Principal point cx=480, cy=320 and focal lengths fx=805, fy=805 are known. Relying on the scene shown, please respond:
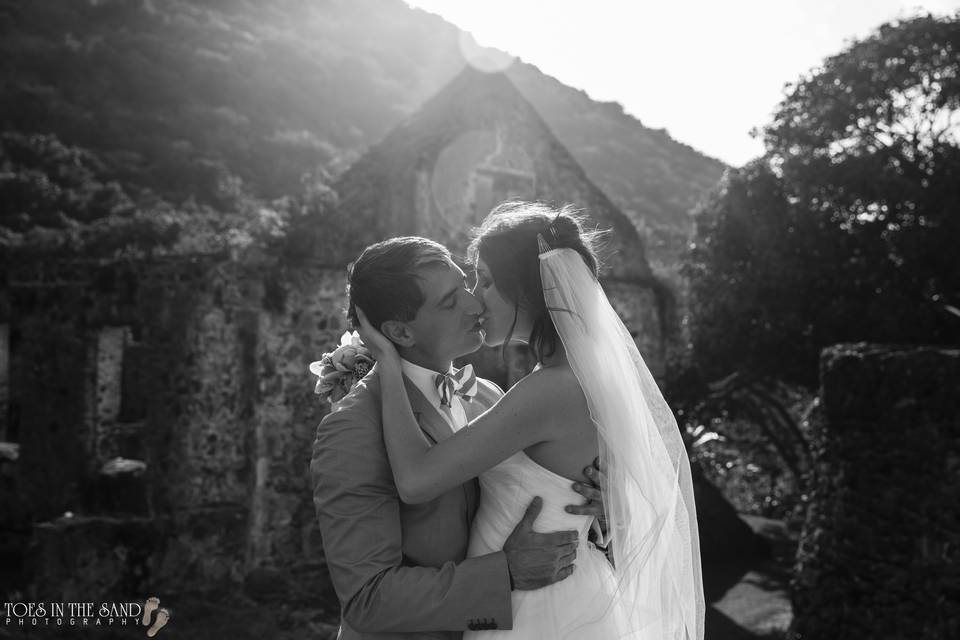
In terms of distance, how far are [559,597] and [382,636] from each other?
563 millimetres

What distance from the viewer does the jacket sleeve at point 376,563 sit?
2209 mm

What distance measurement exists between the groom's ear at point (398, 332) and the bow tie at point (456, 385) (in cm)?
16

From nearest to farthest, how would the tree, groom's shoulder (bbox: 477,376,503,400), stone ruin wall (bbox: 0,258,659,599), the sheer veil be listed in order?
1. the sheer veil
2. groom's shoulder (bbox: 477,376,503,400)
3. stone ruin wall (bbox: 0,258,659,599)
4. the tree

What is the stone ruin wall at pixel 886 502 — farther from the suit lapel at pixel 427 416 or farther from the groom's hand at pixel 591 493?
the suit lapel at pixel 427 416

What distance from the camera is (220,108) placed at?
120ft

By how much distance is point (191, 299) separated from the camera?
1015cm

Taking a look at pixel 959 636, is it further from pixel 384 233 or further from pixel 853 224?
pixel 853 224

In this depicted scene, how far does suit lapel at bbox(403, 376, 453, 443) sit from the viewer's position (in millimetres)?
2508

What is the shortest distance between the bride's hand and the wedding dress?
513 mm

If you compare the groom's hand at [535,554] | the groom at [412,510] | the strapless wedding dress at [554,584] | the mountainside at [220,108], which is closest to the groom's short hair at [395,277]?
the groom at [412,510]

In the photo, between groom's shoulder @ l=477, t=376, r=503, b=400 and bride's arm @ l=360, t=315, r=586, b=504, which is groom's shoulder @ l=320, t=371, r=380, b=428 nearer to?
bride's arm @ l=360, t=315, r=586, b=504

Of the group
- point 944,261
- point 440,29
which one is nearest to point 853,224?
point 944,261

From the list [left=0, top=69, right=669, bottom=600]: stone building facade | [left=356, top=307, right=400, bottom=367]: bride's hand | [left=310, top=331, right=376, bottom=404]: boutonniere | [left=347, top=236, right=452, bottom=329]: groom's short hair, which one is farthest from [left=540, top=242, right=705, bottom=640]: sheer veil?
[left=0, top=69, right=669, bottom=600]: stone building facade

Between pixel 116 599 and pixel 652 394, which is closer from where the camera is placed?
pixel 652 394
